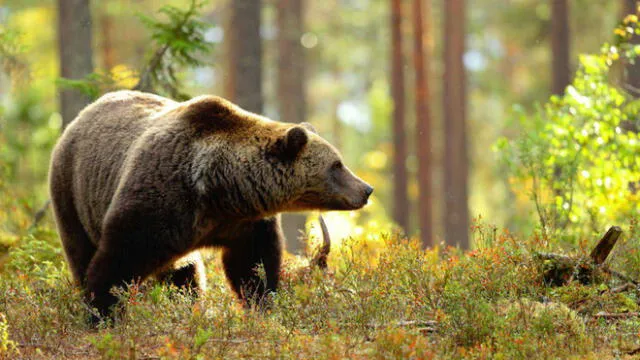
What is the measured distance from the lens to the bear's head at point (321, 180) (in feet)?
23.1

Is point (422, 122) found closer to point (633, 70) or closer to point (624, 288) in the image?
point (633, 70)

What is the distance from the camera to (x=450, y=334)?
566cm

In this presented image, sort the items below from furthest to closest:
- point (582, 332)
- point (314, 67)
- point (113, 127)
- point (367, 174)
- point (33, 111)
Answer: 1. point (314, 67)
2. point (367, 174)
3. point (33, 111)
4. point (113, 127)
5. point (582, 332)

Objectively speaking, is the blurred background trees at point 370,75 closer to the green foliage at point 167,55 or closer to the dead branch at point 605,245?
the green foliage at point 167,55

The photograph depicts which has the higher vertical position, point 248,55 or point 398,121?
point 248,55

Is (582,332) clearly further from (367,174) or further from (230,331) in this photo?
(367,174)

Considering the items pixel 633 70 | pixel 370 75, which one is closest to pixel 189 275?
pixel 633 70

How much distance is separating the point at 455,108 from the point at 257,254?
61.6ft

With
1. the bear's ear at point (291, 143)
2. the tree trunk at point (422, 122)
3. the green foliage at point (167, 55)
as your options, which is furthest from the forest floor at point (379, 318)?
the tree trunk at point (422, 122)

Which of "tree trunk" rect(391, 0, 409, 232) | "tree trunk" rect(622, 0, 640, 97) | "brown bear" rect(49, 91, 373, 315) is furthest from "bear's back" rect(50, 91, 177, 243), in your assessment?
"tree trunk" rect(391, 0, 409, 232)

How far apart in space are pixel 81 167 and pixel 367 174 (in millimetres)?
27512

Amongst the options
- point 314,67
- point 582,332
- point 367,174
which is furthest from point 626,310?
point 314,67

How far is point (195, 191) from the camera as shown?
6.77 metres

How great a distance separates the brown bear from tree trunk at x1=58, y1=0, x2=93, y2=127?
5.01 meters
